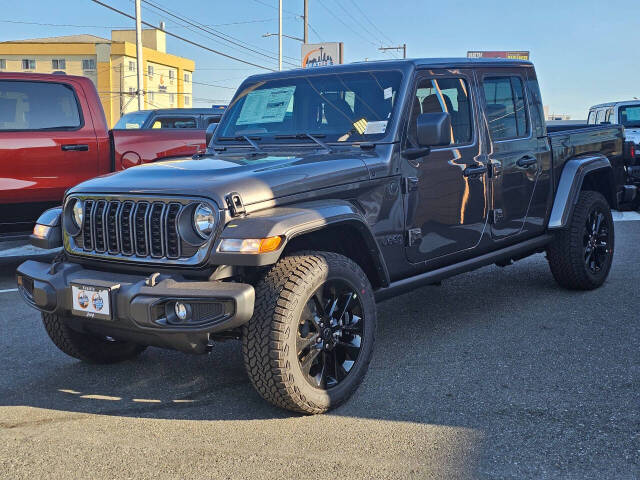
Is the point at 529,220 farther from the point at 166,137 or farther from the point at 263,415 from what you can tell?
the point at 166,137

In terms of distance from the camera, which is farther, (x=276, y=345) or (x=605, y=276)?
(x=605, y=276)

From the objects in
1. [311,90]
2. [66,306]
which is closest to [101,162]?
[311,90]

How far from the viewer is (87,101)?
→ 26.0 ft

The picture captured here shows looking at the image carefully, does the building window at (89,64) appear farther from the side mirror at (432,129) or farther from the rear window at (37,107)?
the side mirror at (432,129)

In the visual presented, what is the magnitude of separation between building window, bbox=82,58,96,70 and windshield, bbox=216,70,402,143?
7321 cm

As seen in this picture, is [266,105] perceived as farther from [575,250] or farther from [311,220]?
[575,250]

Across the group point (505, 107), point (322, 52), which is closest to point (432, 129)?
point (505, 107)

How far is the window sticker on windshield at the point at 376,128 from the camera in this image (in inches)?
184

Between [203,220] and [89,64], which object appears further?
[89,64]

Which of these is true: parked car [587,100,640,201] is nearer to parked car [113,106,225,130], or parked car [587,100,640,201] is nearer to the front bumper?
parked car [113,106,225,130]

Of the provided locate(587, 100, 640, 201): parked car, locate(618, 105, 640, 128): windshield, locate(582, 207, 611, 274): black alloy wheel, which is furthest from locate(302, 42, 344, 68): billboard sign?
locate(582, 207, 611, 274): black alloy wheel

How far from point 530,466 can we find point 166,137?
21.2ft

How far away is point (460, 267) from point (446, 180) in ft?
1.99

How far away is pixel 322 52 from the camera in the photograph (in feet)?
142
